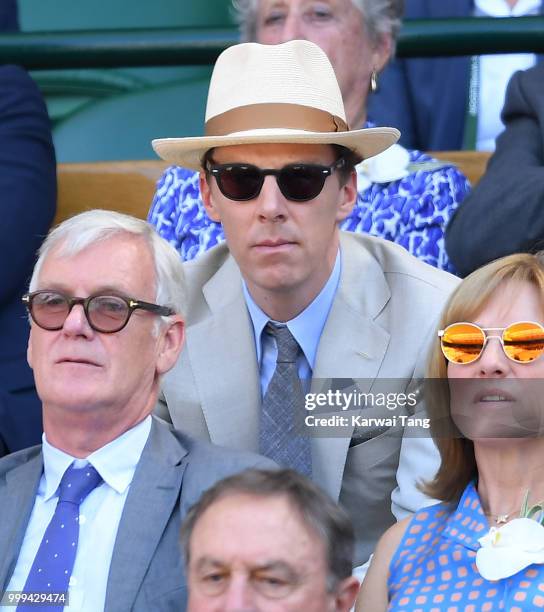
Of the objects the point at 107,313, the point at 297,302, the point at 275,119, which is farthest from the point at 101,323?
the point at 275,119

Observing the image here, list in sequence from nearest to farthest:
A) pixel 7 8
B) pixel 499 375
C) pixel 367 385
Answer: pixel 499 375, pixel 367 385, pixel 7 8

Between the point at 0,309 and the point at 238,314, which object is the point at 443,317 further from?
the point at 0,309

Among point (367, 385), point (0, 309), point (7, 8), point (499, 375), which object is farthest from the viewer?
point (7, 8)

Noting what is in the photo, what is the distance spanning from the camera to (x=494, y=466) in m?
2.52

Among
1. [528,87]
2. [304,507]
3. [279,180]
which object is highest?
[528,87]

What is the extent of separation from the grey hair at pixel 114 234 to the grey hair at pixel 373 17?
4.25 ft

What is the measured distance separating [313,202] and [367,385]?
0.41 meters

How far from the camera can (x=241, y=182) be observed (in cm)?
308

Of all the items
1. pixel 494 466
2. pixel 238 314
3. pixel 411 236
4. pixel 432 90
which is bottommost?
pixel 494 466

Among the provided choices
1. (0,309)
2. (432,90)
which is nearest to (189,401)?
(0,309)

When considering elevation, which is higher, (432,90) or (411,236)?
(432,90)

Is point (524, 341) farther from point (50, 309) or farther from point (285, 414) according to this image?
point (50, 309)

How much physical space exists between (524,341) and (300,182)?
0.79 metres

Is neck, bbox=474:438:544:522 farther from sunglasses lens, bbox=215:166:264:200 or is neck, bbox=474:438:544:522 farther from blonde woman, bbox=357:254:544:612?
sunglasses lens, bbox=215:166:264:200
